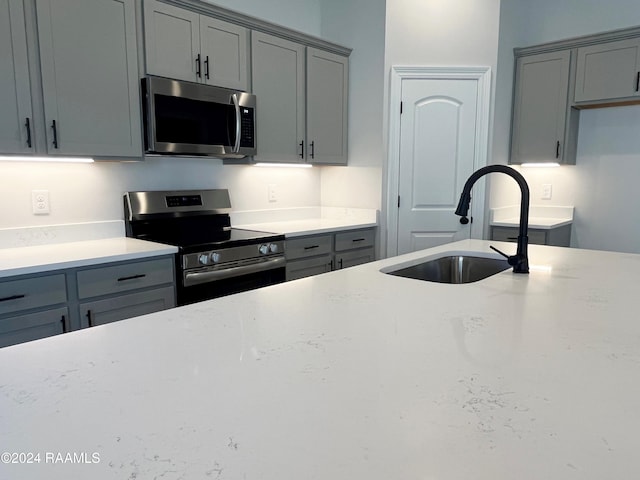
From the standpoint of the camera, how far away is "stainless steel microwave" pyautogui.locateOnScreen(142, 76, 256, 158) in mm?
2566

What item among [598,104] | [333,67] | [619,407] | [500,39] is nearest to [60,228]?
[333,67]

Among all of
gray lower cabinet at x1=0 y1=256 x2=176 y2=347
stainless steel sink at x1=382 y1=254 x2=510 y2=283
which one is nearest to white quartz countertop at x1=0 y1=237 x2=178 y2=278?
gray lower cabinet at x1=0 y1=256 x2=176 y2=347

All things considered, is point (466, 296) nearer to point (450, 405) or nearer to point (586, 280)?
point (586, 280)

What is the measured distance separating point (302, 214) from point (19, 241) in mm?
2174

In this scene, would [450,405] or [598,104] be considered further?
[598,104]

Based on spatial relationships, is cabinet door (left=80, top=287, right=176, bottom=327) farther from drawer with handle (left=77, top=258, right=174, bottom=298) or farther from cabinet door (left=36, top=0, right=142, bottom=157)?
cabinet door (left=36, top=0, right=142, bottom=157)

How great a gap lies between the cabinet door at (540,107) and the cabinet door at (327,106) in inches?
58.4

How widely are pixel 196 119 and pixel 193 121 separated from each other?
3cm

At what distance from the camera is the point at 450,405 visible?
2.37 ft

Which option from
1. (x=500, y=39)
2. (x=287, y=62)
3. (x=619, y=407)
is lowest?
(x=619, y=407)

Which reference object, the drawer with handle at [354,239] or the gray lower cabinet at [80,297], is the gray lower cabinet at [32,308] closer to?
the gray lower cabinet at [80,297]

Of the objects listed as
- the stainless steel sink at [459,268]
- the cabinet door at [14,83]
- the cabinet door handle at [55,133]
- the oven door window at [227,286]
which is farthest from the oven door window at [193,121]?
the stainless steel sink at [459,268]

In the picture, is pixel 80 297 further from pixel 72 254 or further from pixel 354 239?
pixel 354 239

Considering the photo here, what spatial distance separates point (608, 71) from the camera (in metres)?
3.60
